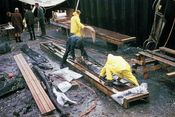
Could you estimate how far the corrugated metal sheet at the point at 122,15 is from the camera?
12.2m

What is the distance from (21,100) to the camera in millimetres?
8492

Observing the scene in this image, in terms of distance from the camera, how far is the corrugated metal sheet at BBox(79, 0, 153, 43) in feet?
39.9

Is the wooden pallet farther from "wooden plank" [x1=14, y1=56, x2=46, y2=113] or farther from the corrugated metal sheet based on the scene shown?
the corrugated metal sheet

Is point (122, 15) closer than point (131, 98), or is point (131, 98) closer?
point (131, 98)

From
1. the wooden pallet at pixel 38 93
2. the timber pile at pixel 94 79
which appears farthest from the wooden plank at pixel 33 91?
the timber pile at pixel 94 79

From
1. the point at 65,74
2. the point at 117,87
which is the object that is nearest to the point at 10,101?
the point at 65,74

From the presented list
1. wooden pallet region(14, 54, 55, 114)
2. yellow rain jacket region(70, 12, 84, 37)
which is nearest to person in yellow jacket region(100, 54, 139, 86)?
wooden pallet region(14, 54, 55, 114)

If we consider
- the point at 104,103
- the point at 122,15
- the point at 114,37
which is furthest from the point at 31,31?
the point at 104,103

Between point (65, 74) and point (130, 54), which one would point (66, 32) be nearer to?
point (130, 54)

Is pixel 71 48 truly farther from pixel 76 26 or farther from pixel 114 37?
pixel 114 37

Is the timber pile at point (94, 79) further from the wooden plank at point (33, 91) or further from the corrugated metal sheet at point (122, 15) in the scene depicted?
the corrugated metal sheet at point (122, 15)

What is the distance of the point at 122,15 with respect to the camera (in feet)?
44.6

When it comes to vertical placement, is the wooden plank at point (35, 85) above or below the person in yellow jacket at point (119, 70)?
below

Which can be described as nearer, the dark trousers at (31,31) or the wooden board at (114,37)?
the wooden board at (114,37)
